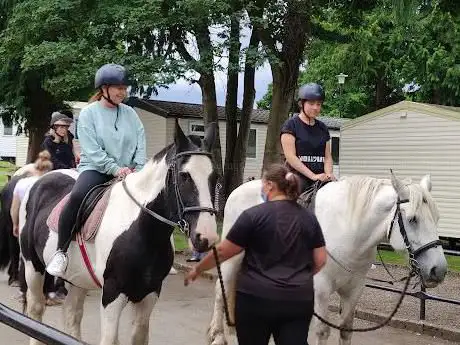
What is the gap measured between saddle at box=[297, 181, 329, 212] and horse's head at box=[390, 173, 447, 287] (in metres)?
0.92

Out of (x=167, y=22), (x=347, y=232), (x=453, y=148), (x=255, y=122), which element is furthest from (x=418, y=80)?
(x=347, y=232)

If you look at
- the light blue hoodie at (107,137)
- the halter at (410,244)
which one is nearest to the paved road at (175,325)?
the light blue hoodie at (107,137)

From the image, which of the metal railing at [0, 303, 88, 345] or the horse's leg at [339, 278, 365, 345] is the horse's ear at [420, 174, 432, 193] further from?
the metal railing at [0, 303, 88, 345]

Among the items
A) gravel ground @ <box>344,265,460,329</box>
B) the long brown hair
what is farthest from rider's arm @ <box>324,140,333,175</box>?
gravel ground @ <box>344,265,460,329</box>

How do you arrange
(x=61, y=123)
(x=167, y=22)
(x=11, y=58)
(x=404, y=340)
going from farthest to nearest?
(x=11, y=58)
(x=167, y=22)
(x=61, y=123)
(x=404, y=340)

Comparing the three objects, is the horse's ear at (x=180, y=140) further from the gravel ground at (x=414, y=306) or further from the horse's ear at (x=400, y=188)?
the gravel ground at (x=414, y=306)

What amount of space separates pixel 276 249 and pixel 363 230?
185 centimetres

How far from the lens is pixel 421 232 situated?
5.05 metres

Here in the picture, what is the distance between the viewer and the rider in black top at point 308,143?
20.5 ft

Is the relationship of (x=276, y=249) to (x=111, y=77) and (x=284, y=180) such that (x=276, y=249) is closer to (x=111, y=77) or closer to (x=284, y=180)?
(x=284, y=180)

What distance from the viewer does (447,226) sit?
17516 mm

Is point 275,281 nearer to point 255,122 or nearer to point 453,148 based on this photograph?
point 453,148

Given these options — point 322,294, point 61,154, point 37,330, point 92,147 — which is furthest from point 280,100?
point 37,330

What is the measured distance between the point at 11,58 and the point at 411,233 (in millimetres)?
17856
